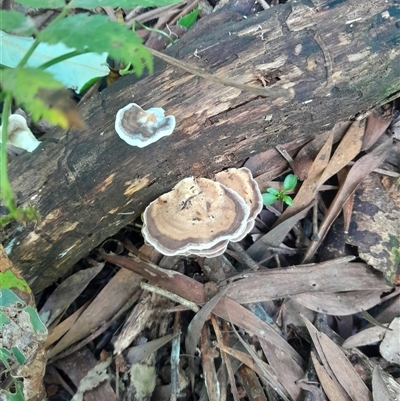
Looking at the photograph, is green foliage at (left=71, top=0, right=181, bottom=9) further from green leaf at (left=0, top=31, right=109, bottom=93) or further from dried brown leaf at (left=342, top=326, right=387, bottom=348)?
dried brown leaf at (left=342, top=326, right=387, bottom=348)

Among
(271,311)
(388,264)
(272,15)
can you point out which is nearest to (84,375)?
(271,311)

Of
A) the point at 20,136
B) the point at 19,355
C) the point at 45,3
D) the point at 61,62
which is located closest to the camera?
the point at 45,3

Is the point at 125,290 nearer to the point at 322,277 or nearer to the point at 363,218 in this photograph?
the point at 322,277

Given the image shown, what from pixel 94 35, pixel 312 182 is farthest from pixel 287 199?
pixel 94 35

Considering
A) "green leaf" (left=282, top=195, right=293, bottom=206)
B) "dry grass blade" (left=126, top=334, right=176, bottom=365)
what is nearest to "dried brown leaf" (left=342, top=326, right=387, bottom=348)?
"green leaf" (left=282, top=195, right=293, bottom=206)

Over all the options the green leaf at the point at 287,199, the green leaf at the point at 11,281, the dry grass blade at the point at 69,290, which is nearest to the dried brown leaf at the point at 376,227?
the green leaf at the point at 287,199

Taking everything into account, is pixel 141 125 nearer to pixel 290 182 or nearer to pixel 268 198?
pixel 268 198
